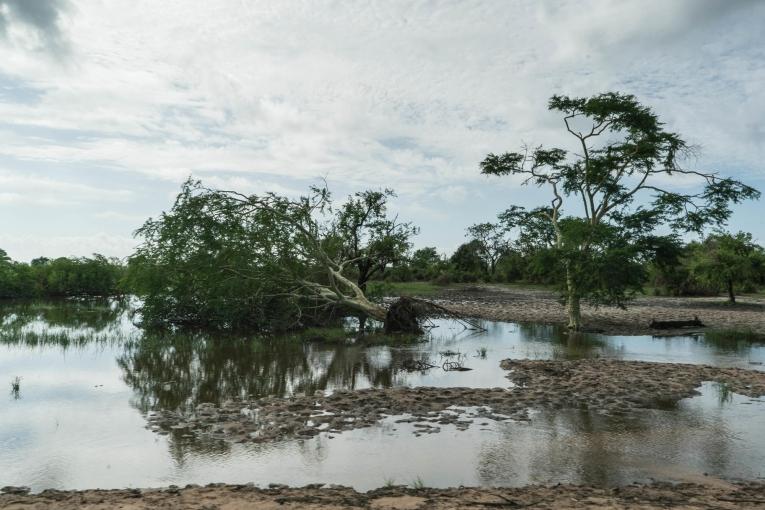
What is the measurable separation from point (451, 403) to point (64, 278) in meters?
44.4

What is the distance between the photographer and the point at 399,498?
22.2 feet

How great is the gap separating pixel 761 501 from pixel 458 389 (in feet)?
22.3

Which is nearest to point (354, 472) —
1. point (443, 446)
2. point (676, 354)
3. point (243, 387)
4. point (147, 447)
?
point (443, 446)

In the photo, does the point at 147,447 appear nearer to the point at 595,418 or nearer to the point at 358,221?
the point at 595,418

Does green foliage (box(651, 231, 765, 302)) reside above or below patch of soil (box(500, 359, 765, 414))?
above

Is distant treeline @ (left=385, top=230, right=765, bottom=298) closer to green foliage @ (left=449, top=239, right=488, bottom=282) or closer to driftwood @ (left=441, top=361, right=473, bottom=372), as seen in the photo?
green foliage @ (left=449, top=239, right=488, bottom=282)

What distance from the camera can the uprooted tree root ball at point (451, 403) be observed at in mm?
10055

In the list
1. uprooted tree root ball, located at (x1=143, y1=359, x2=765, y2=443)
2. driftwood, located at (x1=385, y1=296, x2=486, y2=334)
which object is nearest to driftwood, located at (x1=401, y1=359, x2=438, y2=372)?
uprooted tree root ball, located at (x1=143, y1=359, x2=765, y2=443)

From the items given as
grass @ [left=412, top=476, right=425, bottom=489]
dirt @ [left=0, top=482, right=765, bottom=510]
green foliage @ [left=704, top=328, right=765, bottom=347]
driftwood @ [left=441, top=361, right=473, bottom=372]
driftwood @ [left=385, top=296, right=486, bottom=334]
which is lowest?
grass @ [left=412, top=476, right=425, bottom=489]

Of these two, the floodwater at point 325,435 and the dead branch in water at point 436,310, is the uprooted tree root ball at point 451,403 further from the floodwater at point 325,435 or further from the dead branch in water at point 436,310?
the dead branch in water at point 436,310

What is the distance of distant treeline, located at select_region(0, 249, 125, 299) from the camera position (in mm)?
45594

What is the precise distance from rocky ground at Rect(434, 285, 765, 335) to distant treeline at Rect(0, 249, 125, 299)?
27175 millimetres

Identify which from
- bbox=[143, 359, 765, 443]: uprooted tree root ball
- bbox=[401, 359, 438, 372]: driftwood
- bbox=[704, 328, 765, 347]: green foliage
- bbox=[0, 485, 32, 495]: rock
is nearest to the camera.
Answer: bbox=[0, 485, 32, 495]: rock

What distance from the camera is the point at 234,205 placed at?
22734 mm
